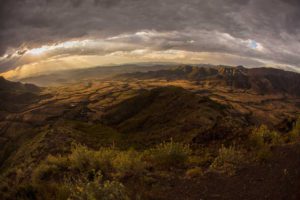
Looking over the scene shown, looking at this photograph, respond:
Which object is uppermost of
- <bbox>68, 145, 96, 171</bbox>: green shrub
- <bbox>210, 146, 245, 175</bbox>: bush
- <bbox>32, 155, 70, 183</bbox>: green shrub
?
<bbox>210, 146, 245, 175</bbox>: bush

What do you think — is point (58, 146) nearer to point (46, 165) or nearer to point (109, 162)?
point (46, 165)

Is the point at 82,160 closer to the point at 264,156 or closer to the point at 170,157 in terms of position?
the point at 170,157

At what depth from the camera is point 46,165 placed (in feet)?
52.3

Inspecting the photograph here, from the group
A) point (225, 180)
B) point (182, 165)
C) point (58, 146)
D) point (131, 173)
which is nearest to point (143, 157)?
point (182, 165)

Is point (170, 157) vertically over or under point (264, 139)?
under

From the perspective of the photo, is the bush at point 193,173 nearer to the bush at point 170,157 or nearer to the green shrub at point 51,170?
the bush at point 170,157

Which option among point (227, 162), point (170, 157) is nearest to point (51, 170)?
point (170, 157)

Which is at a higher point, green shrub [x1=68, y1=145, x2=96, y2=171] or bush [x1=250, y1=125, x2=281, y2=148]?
bush [x1=250, y1=125, x2=281, y2=148]

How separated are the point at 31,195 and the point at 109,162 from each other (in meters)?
4.61

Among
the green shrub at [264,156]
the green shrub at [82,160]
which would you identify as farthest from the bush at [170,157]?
the green shrub at [264,156]

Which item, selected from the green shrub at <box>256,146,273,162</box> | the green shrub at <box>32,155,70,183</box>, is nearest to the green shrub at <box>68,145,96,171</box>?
the green shrub at <box>32,155,70,183</box>

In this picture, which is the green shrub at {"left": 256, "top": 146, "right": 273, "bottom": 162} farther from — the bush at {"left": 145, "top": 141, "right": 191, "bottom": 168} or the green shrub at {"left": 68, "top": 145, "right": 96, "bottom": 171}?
the green shrub at {"left": 68, "top": 145, "right": 96, "bottom": 171}

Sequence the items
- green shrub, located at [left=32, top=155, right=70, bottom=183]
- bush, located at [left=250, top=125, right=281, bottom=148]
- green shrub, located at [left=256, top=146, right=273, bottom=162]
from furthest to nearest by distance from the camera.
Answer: bush, located at [left=250, top=125, right=281, bottom=148] < green shrub, located at [left=32, top=155, right=70, bottom=183] < green shrub, located at [left=256, top=146, right=273, bottom=162]

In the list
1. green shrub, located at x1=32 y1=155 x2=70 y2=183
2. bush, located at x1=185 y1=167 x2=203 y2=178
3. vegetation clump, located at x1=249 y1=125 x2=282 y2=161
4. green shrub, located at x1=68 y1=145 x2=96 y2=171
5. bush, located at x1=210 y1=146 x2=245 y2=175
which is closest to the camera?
bush, located at x1=185 y1=167 x2=203 y2=178
